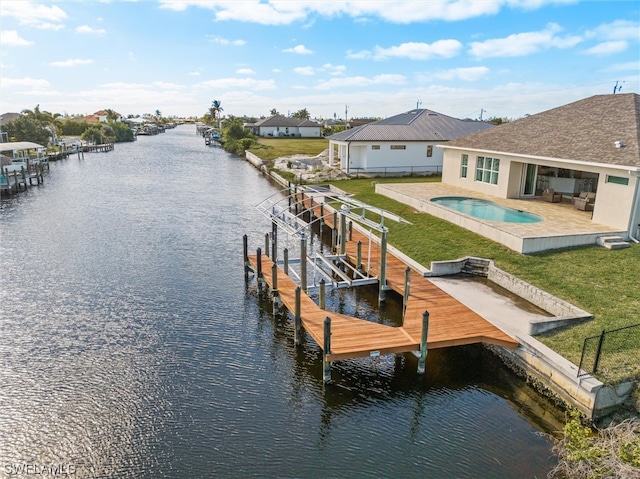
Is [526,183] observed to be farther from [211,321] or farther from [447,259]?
[211,321]

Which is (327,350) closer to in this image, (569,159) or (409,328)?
(409,328)

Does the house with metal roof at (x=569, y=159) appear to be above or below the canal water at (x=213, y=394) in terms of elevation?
above

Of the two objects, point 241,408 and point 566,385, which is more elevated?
point 566,385

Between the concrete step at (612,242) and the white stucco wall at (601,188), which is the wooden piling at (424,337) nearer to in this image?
the concrete step at (612,242)

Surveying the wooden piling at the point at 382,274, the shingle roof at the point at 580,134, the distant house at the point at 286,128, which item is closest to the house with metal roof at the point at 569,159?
the shingle roof at the point at 580,134

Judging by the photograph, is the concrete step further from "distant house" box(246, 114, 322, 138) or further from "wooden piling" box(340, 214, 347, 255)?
"distant house" box(246, 114, 322, 138)

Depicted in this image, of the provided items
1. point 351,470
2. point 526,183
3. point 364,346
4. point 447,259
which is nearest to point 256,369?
point 364,346

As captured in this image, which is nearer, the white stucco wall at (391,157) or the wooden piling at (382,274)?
the wooden piling at (382,274)
